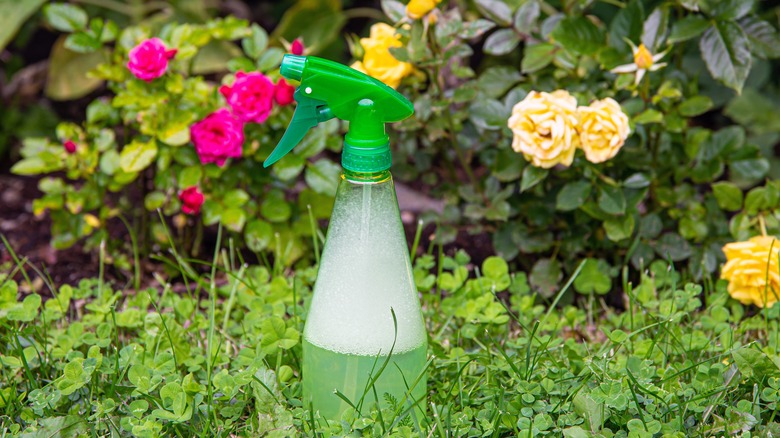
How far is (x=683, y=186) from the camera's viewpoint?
2.22 m

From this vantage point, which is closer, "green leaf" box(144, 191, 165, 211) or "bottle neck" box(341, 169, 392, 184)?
"bottle neck" box(341, 169, 392, 184)

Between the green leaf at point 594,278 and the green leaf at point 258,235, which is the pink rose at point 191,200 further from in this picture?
the green leaf at point 594,278

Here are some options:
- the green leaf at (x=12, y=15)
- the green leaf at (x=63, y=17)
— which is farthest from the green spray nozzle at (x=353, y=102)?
the green leaf at (x=12, y=15)

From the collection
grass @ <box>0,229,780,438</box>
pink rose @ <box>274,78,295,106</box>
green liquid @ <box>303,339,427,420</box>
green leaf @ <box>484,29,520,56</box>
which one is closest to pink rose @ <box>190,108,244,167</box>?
pink rose @ <box>274,78,295,106</box>

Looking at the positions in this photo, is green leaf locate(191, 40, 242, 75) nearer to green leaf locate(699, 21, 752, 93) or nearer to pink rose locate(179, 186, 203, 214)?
pink rose locate(179, 186, 203, 214)

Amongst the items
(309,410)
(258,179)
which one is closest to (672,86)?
(258,179)

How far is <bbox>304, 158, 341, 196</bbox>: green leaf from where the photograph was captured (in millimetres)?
2209

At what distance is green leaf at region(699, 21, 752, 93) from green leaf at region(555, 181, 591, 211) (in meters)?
0.40

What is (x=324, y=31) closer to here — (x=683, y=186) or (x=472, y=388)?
(x=683, y=186)

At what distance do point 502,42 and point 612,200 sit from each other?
468 millimetres

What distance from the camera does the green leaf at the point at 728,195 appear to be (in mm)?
2146

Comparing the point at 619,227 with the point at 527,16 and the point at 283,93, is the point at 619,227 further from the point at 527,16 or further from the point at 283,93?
the point at 283,93

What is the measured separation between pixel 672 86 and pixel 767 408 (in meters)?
0.86

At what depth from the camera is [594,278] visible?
2199 millimetres
